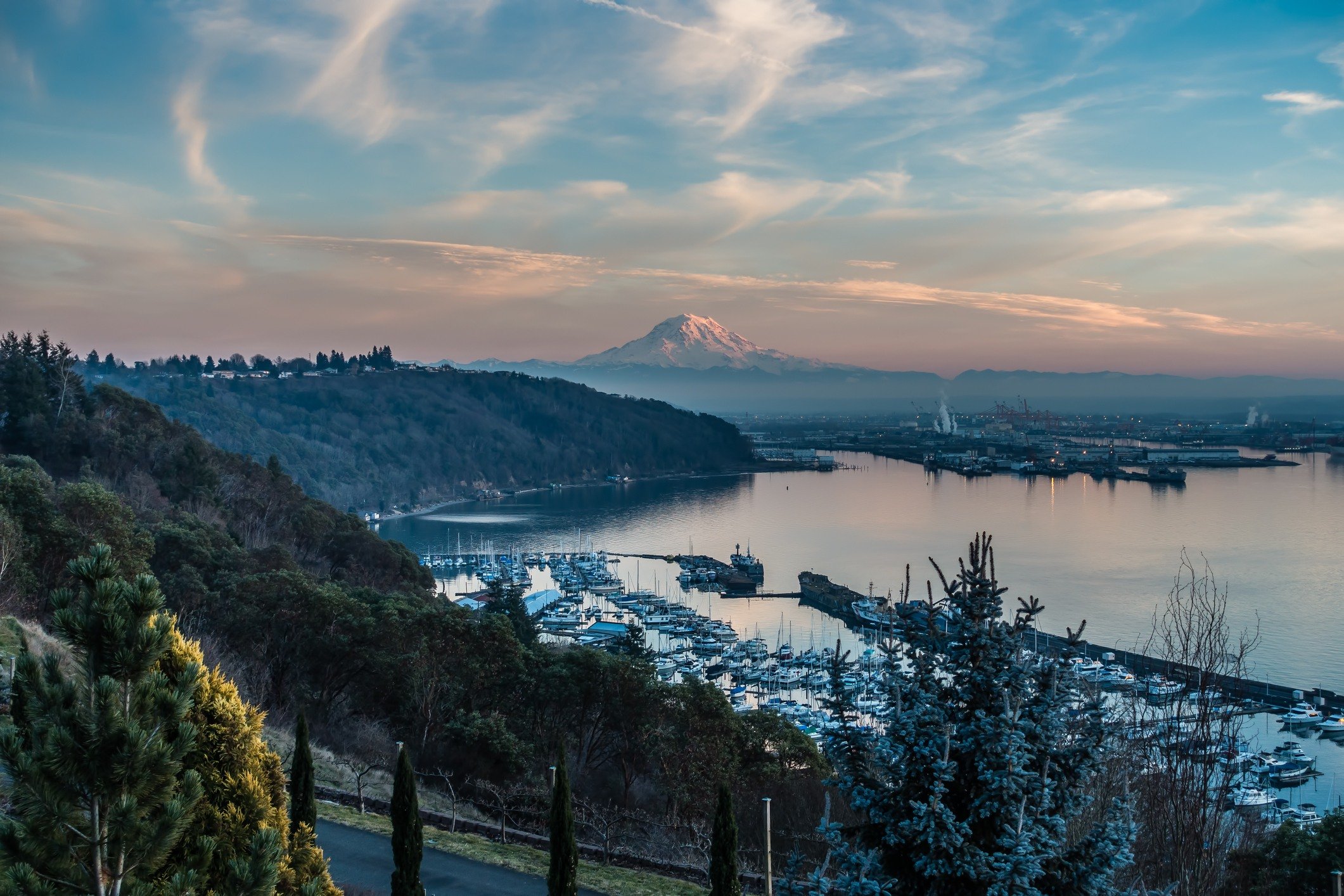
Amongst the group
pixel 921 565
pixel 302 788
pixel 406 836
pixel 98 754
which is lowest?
pixel 921 565

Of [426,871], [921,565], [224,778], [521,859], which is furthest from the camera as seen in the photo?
[921,565]

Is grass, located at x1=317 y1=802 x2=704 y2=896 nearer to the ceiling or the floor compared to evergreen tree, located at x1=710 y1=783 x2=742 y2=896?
nearer to the floor

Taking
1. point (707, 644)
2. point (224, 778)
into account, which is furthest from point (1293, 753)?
point (224, 778)

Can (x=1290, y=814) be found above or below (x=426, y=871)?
below

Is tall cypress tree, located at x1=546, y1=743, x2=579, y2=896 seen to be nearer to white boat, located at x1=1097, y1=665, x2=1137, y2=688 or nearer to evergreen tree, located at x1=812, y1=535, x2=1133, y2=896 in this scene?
evergreen tree, located at x1=812, y1=535, x2=1133, y2=896

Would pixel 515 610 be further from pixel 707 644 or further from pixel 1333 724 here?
pixel 1333 724

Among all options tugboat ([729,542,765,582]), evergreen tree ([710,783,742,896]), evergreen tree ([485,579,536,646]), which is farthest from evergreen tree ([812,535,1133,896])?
tugboat ([729,542,765,582])

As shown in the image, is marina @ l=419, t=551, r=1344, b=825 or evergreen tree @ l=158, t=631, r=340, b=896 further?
marina @ l=419, t=551, r=1344, b=825
